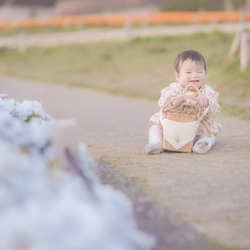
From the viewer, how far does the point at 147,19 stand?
1053 inches

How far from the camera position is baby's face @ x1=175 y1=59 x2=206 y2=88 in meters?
5.58

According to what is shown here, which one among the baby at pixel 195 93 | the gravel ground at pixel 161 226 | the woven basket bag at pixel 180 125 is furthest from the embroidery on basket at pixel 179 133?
the gravel ground at pixel 161 226

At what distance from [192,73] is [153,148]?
80 cm

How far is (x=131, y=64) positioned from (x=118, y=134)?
10260mm

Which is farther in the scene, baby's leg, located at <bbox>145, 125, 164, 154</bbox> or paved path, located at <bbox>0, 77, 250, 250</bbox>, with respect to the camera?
baby's leg, located at <bbox>145, 125, 164, 154</bbox>

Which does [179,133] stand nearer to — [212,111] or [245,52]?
[212,111]

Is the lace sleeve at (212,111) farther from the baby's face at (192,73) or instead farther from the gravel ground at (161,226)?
the gravel ground at (161,226)

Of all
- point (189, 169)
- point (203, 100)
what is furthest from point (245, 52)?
point (189, 169)

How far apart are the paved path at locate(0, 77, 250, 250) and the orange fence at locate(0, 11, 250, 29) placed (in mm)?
15201

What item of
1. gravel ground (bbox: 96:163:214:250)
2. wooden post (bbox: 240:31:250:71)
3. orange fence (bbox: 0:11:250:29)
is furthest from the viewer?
orange fence (bbox: 0:11:250:29)

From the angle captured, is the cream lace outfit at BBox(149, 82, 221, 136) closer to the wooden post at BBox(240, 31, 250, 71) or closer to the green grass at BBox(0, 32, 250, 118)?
the green grass at BBox(0, 32, 250, 118)

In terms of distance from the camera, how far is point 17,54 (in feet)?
79.6

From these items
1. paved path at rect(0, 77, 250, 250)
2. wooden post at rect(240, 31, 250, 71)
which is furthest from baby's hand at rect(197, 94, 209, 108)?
wooden post at rect(240, 31, 250, 71)

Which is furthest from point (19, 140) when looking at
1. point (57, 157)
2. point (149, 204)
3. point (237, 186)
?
point (237, 186)
